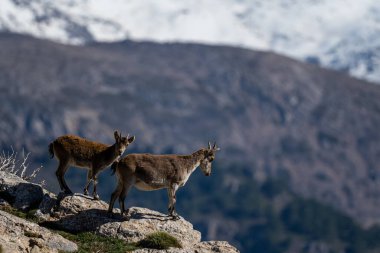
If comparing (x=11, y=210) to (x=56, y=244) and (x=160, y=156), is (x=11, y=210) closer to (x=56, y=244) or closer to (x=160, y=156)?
(x=56, y=244)

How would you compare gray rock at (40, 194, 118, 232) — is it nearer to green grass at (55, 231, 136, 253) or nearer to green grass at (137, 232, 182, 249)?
green grass at (55, 231, 136, 253)

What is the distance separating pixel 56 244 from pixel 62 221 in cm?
319

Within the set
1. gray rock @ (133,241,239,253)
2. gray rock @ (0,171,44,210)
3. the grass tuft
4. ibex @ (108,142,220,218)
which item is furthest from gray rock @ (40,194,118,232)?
gray rock @ (133,241,239,253)

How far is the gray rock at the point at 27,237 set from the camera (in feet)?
119

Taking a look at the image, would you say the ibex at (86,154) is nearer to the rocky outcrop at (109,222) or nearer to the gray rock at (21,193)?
the rocky outcrop at (109,222)

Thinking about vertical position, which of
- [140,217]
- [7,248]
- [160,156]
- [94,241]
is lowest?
[7,248]

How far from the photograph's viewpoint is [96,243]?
127 feet

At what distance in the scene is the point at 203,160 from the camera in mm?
47000

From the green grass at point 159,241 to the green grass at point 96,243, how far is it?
50cm

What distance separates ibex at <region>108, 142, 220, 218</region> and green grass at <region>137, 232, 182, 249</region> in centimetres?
301

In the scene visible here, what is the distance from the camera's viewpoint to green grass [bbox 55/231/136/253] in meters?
38.1

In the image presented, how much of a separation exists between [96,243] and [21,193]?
198 inches

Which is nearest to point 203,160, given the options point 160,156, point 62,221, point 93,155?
point 160,156

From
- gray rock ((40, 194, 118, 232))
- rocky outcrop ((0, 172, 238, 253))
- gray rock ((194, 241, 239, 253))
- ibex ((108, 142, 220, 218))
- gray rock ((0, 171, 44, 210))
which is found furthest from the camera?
ibex ((108, 142, 220, 218))
